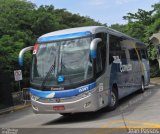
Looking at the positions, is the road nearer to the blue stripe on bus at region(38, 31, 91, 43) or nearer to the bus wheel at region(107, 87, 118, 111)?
the bus wheel at region(107, 87, 118, 111)

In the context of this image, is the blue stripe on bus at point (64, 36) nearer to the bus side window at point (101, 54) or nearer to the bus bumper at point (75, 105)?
the bus side window at point (101, 54)

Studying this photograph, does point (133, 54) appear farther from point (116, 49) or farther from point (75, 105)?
point (75, 105)

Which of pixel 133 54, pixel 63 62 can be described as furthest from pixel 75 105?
pixel 133 54

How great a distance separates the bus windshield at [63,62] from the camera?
14.8m

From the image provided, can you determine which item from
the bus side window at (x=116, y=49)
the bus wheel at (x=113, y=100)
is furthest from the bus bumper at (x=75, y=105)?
the bus side window at (x=116, y=49)

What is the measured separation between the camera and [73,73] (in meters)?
14.8

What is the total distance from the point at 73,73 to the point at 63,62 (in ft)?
1.98

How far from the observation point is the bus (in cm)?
1468

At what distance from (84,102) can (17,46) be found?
1927 centimetres

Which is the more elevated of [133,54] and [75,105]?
[133,54]

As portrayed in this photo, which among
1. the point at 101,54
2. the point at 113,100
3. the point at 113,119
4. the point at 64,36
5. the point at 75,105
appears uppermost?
the point at 64,36

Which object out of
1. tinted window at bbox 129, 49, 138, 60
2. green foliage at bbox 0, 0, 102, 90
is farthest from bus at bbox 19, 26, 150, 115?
green foliage at bbox 0, 0, 102, 90

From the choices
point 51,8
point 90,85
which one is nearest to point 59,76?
point 90,85

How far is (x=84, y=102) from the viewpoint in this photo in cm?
1461
